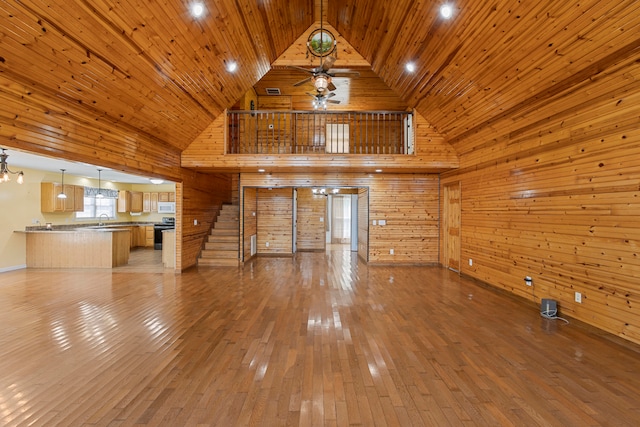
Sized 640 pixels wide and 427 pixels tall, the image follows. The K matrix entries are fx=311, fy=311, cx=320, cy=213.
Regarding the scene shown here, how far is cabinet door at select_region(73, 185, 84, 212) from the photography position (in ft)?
29.0

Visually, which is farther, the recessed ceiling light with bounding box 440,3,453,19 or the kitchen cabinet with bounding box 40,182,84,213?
the kitchen cabinet with bounding box 40,182,84,213

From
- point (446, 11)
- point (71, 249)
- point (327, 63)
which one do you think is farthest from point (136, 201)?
point (446, 11)

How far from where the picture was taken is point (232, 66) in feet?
18.0

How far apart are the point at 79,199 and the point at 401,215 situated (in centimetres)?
906

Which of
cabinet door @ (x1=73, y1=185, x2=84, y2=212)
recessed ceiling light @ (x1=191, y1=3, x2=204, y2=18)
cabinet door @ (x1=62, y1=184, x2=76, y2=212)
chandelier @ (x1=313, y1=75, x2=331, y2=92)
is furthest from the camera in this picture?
cabinet door @ (x1=73, y1=185, x2=84, y2=212)

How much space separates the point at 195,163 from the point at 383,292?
15.5ft

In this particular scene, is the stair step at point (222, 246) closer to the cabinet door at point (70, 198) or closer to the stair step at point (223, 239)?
the stair step at point (223, 239)

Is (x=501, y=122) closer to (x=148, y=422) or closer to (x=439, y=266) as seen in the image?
(x=439, y=266)

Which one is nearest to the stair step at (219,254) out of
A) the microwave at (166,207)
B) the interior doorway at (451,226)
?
the microwave at (166,207)

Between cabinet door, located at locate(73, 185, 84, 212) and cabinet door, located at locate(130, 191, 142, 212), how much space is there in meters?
2.12

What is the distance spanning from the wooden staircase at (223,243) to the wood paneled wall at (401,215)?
8.19ft

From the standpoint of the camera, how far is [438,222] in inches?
308

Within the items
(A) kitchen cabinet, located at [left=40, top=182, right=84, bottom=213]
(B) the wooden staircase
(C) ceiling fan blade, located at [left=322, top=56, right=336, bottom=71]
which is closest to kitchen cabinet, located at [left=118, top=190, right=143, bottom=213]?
(A) kitchen cabinet, located at [left=40, top=182, right=84, bottom=213]

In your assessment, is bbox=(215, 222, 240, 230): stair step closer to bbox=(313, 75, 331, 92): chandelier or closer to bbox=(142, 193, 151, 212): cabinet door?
bbox=(142, 193, 151, 212): cabinet door
